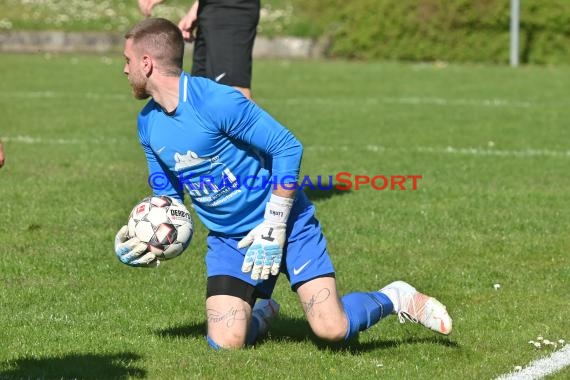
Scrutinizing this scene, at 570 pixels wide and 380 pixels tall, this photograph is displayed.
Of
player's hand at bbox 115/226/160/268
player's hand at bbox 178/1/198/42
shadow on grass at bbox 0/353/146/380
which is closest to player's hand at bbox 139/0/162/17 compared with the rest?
player's hand at bbox 178/1/198/42

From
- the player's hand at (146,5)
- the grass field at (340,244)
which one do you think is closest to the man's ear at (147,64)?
the grass field at (340,244)

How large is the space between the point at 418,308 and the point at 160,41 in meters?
1.90

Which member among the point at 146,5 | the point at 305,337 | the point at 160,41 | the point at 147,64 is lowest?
the point at 305,337

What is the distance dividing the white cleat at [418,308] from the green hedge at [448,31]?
18.9m

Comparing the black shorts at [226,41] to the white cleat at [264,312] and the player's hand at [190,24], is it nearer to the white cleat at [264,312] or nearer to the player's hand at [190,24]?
the player's hand at [190,24]

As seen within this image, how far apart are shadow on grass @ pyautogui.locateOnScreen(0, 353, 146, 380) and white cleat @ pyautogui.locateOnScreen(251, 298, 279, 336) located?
0.74 meters

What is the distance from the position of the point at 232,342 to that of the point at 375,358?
28.0 inches

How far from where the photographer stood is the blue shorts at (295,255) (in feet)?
18.4

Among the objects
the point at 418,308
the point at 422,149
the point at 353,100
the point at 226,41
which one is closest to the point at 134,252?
the point at 418,308

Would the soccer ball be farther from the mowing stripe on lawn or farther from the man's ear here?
the mowing stripe on lawn

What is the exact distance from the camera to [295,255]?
5621mm

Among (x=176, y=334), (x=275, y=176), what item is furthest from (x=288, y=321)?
(x=275, y=176)

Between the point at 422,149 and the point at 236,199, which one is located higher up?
the point at 236,199

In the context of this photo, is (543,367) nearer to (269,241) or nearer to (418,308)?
(418,308)
